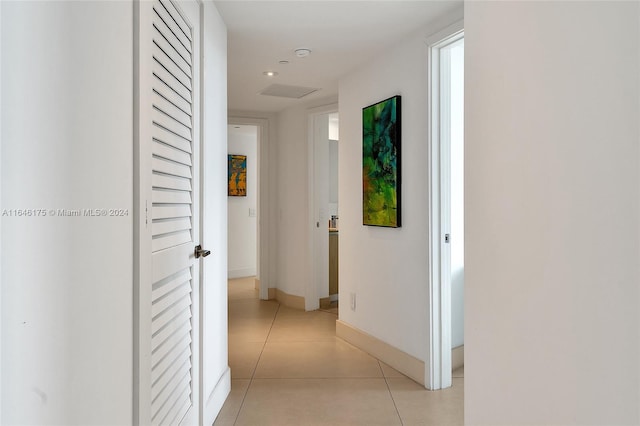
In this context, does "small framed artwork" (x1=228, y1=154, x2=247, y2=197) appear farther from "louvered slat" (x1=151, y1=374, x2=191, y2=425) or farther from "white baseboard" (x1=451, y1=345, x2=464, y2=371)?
"louvered slat" (x1=151, y1=374, x2=191, y2=425)

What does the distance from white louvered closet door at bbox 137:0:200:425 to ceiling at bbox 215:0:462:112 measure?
1.93 feet

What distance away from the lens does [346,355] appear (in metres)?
3.17

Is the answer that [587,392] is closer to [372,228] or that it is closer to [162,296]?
[162,296]

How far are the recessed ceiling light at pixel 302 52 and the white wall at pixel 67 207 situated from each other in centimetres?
193

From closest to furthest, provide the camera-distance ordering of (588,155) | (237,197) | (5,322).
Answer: (588,155) → (5,322) → (237,197)

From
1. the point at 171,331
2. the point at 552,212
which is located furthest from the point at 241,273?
the point at 552,212

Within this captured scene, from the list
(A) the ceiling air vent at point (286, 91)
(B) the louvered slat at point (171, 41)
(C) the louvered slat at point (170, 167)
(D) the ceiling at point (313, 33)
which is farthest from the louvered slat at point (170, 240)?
(A) the ceiling air vent at point (286, 91)

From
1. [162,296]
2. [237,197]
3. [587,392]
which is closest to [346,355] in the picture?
[162,296]

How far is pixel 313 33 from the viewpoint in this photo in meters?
2.63

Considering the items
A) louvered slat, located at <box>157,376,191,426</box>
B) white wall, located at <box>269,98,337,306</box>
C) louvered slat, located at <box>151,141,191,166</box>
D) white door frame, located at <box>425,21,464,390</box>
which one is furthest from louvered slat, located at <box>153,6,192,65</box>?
white wall, located at <box>269,98,337,306</box>

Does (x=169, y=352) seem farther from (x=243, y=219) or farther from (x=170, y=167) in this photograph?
(x=243, y=219)

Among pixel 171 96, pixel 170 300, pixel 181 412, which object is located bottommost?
pixel 181 412

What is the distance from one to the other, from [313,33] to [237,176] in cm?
400

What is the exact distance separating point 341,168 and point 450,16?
1585 millimetres
